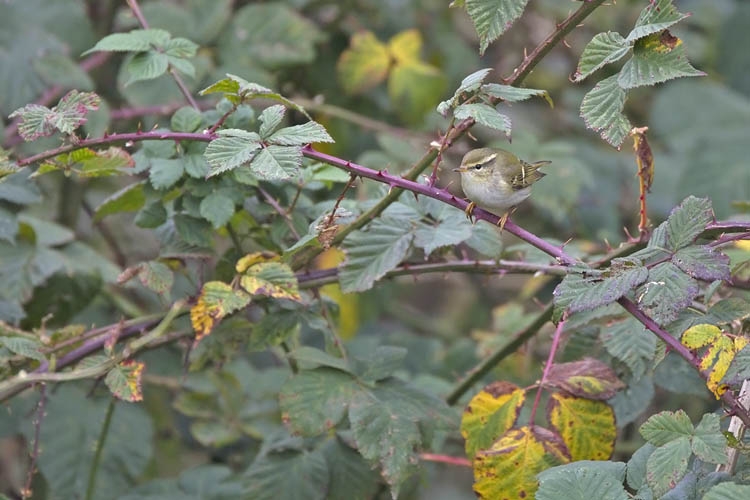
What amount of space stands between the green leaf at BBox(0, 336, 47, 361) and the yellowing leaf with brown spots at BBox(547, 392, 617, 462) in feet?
3.16

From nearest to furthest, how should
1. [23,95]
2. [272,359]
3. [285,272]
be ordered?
[285,272] → [23,95] → [272,359]

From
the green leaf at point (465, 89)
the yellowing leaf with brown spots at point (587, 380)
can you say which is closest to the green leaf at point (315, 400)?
the yellowing leaf with brown spots at point (587, 380)

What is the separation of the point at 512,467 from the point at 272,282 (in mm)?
547

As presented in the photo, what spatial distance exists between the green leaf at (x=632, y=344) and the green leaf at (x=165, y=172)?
0.88 m

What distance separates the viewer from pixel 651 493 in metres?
1.33

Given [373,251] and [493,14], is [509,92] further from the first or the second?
[373,251]

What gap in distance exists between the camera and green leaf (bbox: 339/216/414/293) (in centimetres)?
182

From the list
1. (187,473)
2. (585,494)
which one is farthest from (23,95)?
(585,494)

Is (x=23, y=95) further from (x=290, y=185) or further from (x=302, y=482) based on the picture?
(x=302, y=482)

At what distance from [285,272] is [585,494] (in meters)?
0.68

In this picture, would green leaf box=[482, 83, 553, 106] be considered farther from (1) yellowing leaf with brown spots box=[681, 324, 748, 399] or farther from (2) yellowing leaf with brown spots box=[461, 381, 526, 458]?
(2) yellowing leaf with brown spots box=[461, 381, 526, 458]

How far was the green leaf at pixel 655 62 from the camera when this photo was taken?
145 cm

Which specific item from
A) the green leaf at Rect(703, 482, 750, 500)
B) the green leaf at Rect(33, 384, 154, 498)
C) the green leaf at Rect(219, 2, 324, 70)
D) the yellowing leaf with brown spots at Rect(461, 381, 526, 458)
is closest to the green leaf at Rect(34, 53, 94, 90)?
the green leaf at Rect(219, 2, 324, 70)

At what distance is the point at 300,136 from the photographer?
1556 mm
